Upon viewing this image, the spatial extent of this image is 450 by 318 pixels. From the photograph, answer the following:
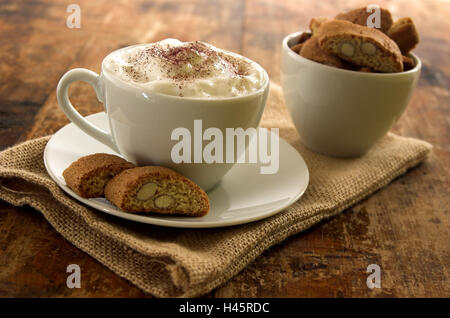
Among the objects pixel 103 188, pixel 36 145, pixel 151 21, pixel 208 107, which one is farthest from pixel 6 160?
pixel 151 21

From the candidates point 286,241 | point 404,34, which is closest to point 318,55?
point 404,34

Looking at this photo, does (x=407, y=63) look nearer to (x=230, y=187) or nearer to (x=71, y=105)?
(x=230, y=187)

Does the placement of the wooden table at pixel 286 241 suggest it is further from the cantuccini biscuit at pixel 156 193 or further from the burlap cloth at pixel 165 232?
the cantuccini biscuit at pixel 156 193

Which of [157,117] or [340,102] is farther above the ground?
[157,117]

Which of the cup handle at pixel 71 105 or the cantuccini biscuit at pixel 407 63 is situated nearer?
the cup handle at pixel 71 105

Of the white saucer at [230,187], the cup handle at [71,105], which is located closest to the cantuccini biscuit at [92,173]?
the white saucer at [230,187]

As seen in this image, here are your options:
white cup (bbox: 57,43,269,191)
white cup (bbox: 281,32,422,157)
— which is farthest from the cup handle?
white cup (bbox: 281,32,422,157)

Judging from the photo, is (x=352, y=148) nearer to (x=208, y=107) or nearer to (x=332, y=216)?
(x=332, y=216)
